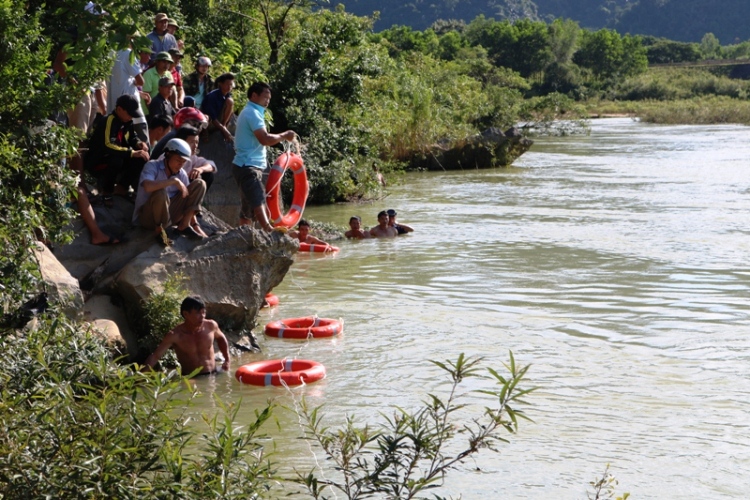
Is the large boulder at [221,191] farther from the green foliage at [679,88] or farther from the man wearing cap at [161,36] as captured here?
the green foliage at [679,88]

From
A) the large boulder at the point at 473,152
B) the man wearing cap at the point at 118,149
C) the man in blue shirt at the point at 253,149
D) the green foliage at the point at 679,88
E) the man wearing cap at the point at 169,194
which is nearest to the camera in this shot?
the man wearing cap at the point at 169,194

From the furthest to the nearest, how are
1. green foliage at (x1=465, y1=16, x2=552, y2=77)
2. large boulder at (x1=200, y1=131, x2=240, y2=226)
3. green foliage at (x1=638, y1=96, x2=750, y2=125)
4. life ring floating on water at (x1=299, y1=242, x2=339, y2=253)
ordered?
green foliage at (x1=465, y1=16, x2=552, y2=77) → green foliage at (x1=638, y1=96, x2=750, y2=125) → life ring floating on water at (x1=299, y1=242, x2=339, y2=253) → large boulder at (x1=200, y1=131, x2=240, y2=226)

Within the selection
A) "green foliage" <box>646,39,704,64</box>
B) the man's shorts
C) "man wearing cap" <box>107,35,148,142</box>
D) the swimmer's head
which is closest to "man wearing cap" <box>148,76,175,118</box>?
"man wearing cap" <box>107,35,148,142</box>

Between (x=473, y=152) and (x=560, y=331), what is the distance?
18588mm

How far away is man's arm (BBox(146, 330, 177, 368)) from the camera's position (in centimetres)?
781

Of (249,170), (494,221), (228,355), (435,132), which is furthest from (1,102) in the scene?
(435,132)

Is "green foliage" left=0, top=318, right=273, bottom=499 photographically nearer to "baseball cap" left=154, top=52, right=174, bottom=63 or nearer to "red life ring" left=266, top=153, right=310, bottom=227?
Answer: "baseball cap" left=154, top=52, right=174, bottom=63

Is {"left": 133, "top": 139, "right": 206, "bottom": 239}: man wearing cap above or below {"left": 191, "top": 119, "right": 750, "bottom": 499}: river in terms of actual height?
above

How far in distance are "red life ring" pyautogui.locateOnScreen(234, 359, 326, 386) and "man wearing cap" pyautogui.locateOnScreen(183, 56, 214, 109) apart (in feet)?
18.5

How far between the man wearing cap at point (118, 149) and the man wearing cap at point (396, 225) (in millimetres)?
6842

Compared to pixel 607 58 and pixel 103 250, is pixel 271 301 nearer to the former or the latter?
pixel 103 250

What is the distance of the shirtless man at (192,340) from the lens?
312 inches

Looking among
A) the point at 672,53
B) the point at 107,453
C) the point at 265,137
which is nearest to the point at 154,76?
the point at 265,137

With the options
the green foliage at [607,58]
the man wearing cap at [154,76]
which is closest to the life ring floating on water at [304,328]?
the man wearing cap at [154,76]
